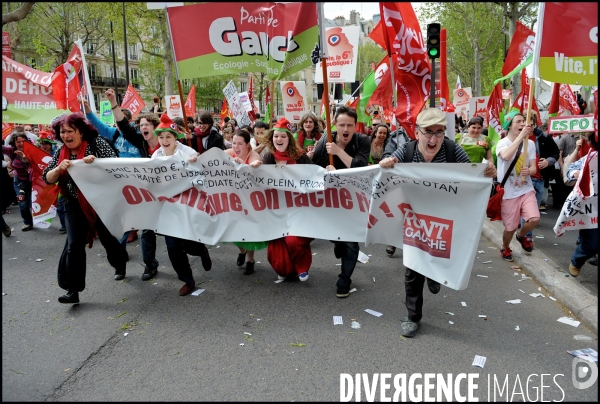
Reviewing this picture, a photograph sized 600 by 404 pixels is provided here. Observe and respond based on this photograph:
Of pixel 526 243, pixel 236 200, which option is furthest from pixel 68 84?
pixel 526 243

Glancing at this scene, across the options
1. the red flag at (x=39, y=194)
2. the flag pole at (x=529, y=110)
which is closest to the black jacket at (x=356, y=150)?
the flag pole at (x=529, y=110)

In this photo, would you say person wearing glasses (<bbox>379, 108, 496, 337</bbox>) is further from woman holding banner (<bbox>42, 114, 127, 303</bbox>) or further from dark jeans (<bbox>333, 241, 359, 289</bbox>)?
woman holding banner (<bbox>42, 114, 127, 303</bbox>)

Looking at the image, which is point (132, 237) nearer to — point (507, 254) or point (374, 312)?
point (374, 312)

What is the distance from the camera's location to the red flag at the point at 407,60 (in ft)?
17.6

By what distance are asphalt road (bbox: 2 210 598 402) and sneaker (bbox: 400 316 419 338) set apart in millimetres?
63

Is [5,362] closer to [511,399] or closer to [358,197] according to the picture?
[358,197]

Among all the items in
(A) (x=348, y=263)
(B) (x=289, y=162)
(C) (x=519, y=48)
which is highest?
(C) (x=519, y=48)

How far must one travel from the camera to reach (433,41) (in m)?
7.12

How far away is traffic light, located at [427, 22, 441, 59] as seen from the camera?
7.11 meters

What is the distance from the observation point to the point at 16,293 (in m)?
5.33

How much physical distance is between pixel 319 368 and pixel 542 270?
3.37 m

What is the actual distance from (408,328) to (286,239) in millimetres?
1724

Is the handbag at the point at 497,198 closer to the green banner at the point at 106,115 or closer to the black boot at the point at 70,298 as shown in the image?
the black boot at the point at 70,298

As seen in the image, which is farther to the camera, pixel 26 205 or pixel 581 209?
pixel 26 205
